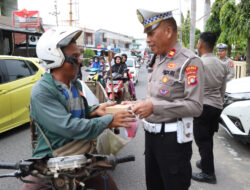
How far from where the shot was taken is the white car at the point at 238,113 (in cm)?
416

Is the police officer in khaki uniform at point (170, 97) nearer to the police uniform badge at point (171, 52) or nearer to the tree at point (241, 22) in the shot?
the police uniform badge at point (171, 52)

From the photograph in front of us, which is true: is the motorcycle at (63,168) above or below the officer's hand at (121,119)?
below

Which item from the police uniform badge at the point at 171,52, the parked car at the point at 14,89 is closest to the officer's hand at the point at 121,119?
the police uniform badge at the point at 171,52

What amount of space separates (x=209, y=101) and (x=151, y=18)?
68.1 inches

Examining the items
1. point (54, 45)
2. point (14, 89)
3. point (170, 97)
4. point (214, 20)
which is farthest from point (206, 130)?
point (214, 20)

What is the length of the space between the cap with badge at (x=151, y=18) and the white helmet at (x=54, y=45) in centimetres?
62

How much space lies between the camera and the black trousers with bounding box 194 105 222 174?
3206mm

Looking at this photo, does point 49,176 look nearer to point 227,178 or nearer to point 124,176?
point 124,176

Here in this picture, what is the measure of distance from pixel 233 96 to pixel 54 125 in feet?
13.2

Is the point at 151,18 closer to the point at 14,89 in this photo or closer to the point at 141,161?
the point at 141,161

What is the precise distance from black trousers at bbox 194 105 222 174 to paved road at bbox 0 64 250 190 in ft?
1.17

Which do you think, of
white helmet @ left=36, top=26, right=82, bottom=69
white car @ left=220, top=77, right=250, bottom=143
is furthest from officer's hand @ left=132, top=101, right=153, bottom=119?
white car @ left=220, top=77, right=250, bottom=143

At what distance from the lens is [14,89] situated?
5.34 m

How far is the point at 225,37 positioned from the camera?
11.3 metres
